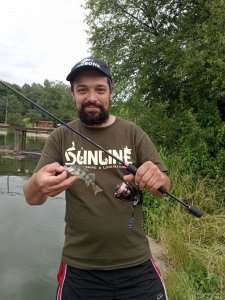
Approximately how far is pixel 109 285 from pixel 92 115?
3.89 feet

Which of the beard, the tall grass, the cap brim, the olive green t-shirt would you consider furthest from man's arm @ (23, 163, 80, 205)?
the tall grass

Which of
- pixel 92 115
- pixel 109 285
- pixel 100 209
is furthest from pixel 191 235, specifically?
pixel 92 115

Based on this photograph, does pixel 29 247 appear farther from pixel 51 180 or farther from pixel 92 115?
pixel 51 180

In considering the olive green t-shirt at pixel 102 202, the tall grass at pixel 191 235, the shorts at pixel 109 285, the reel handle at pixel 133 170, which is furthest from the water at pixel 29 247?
the reel handle at pixel 133 170

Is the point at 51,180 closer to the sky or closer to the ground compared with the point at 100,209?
closer to the sky

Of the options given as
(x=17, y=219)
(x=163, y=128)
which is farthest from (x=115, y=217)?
(x=17, y=219)

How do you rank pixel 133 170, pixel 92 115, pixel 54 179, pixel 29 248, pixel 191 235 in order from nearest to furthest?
pixel 54 179 → pixel 133 170 → pixel 92 115 → pixel 191 235 → pixel 29 248

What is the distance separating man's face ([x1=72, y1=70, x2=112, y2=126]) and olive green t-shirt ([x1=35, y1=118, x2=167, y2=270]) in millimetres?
86

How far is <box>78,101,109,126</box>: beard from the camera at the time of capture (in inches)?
101

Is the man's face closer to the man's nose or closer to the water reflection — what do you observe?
the man's nose

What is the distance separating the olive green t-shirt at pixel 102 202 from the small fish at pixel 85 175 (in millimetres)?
29

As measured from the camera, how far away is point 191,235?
6457 mm

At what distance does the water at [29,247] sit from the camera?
25.1 feet

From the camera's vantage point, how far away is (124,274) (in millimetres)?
2426
